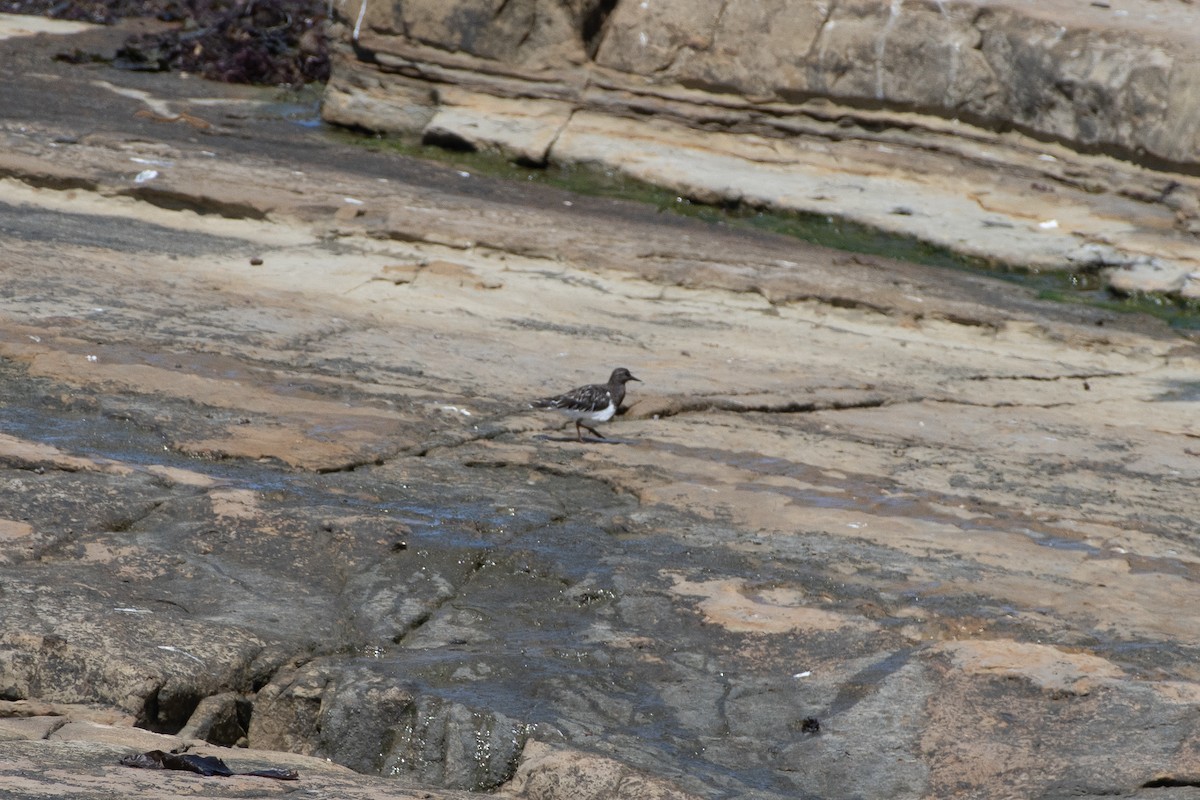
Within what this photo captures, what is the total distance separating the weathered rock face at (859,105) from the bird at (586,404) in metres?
6.04

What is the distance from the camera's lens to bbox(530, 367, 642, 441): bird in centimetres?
708

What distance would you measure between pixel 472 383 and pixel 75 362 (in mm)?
1938

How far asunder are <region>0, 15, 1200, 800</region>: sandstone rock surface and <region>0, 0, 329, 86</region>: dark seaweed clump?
216 inches

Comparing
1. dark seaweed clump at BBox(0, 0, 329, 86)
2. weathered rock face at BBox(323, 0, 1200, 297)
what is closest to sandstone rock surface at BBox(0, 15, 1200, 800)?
weathered rock face at BBox(323, 0, 1200, 297)

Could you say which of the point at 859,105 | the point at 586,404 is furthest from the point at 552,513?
the point at 859,105

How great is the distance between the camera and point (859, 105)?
44.1 feet

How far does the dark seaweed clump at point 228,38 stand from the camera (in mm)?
16594

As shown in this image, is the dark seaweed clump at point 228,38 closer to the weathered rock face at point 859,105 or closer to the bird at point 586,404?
the weathered rock face at point 859,105

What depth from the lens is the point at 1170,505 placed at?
7039 millimetres

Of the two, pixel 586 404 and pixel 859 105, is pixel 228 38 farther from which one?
pixel 586 404

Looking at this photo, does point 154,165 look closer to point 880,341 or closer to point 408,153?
point 408,153

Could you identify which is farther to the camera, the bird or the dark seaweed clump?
the dark seaweed clump

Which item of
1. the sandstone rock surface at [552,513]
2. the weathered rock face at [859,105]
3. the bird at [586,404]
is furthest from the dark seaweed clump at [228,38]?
the bird at [586,404]

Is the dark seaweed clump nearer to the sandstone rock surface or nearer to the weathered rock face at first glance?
the weathered rock face
